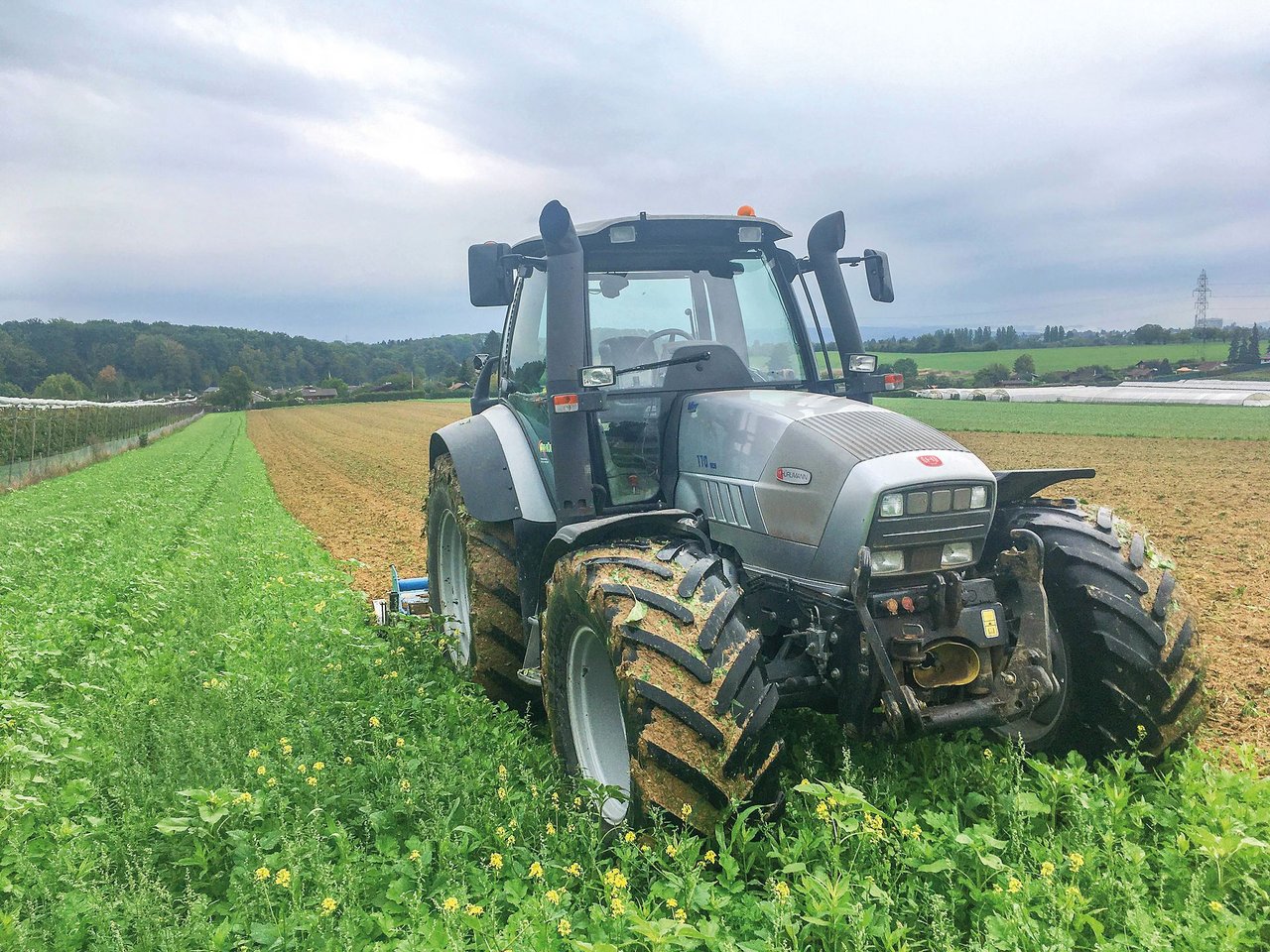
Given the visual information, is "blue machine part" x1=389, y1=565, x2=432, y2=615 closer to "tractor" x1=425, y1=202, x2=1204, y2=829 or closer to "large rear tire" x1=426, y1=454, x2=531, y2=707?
"large rear tire" x1=426, y1=454, x2=531, y2=707

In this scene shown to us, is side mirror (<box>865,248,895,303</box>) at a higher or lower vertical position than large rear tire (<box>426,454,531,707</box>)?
higher

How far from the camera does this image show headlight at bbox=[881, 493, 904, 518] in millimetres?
3160

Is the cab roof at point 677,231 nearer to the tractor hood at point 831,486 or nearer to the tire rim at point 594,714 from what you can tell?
the tractor hood at point 831,486

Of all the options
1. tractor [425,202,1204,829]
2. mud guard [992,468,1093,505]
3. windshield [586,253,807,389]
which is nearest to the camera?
tractor [425,202,1204,829]

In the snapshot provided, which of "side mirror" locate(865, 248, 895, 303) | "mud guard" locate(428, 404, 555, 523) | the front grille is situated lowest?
"mud guard" locate(428, 404, 555, 523)

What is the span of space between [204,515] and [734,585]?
12.5 metres

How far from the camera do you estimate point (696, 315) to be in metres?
4.63

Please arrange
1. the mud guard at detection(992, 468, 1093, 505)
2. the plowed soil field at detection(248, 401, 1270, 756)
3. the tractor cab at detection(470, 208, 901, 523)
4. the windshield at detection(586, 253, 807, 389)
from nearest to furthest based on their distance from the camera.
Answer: the mud guard at detection(992, 468, 1093, 505) → the tractor cab at detection(470, 208, 901, 523) → the windshield at detection(586, 253, 807, 389) → the plowed soil field at detection(248, 401, 1270, 756)

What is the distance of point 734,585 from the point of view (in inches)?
123

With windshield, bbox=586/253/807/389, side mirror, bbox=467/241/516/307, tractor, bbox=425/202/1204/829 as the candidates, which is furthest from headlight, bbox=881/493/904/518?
side mirror, bbox=467/241/516/307

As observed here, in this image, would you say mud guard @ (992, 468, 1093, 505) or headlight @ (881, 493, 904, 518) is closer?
headlight @ (881, 493, 904, 518)

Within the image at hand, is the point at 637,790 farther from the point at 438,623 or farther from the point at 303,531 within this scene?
the point at 303,531

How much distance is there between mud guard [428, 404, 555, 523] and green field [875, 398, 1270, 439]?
2120cm

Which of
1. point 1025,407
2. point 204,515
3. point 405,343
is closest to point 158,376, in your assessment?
point 405,343
